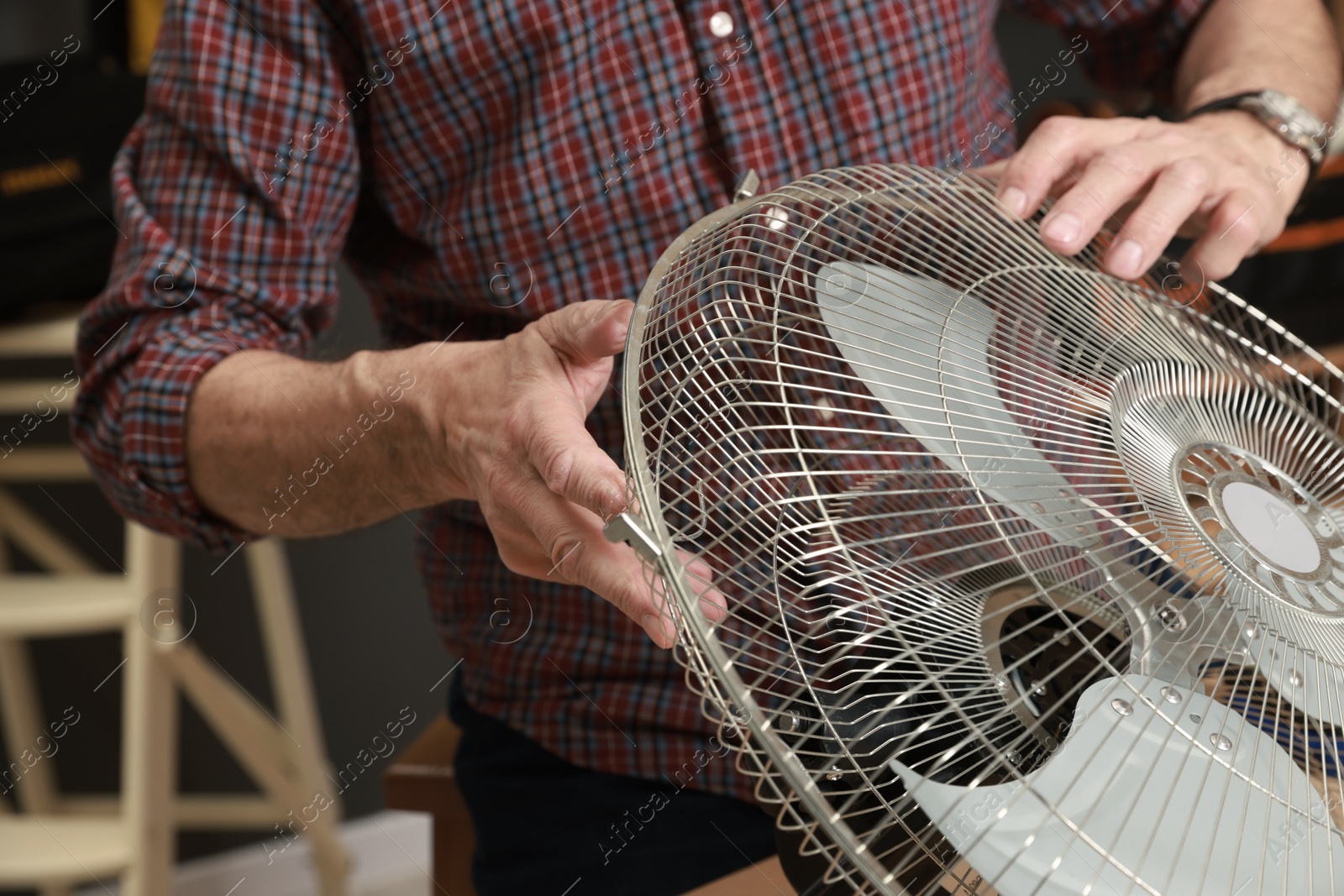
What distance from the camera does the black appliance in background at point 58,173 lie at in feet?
4.40

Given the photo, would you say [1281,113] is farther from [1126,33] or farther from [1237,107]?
[1126,33]

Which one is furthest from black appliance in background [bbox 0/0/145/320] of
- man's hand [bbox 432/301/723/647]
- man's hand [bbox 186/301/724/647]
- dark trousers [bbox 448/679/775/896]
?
man's hand [bbox 432/301/723/647]

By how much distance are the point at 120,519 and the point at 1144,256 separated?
156cm

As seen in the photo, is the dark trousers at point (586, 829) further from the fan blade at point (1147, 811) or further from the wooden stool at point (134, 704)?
the wooden stool at point (134, 704)

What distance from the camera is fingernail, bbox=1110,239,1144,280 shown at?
518 mm

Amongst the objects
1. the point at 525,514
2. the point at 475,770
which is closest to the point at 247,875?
the point at 475,770

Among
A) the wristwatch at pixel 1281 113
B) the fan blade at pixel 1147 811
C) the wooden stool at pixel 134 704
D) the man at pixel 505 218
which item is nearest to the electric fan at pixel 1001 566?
the fan blade at pixel 1147 811

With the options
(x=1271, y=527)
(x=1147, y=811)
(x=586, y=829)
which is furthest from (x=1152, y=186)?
(x=586, y=829)

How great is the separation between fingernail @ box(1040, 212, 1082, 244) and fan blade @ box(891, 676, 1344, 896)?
233 millimetres

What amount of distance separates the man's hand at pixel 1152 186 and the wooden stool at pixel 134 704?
1135mm

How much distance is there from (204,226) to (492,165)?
20cm

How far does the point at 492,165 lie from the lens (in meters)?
0.74

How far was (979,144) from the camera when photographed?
33.4 inches

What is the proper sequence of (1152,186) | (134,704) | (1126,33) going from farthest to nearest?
(134,704) < (1126,33) < (1152,186)
